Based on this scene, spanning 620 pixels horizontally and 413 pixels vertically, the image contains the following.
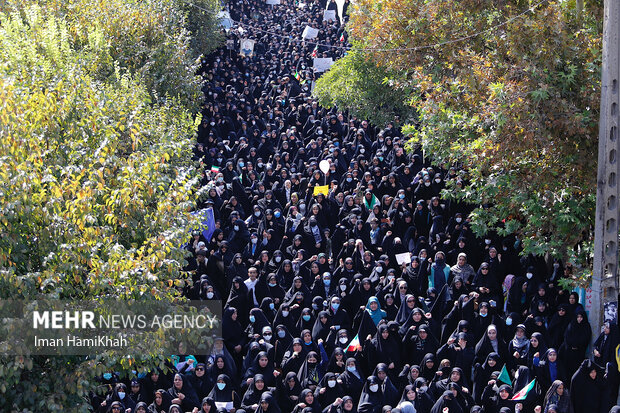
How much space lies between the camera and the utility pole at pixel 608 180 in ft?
40.9

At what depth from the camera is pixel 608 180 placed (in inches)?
508

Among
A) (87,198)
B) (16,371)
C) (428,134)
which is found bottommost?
(428,134)

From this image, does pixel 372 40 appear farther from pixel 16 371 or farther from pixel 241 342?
pixel 16 371

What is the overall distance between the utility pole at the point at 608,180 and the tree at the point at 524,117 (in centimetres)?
54

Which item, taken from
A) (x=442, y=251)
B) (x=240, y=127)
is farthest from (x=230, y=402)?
(x=240, y=127)

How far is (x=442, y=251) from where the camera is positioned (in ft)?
51.6

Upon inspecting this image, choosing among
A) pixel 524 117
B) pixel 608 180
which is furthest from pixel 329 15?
pixel 608 180

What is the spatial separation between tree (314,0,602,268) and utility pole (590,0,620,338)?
21.4 inches

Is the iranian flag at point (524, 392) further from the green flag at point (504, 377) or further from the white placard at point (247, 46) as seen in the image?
the white placard at point (247, 46)

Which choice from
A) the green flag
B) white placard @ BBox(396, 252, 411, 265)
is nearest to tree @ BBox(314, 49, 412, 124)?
white placard @ BBox(396, 252, 411, 265)

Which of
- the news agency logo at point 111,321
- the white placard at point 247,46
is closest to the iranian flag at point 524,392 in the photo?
the news agency logo at point 111,321

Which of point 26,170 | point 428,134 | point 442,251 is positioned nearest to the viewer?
point 26,170

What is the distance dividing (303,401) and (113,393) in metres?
2.12

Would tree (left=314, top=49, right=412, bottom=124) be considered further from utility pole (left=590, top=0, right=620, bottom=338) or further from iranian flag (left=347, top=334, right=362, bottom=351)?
iranian flag (left=347, top=334, right=362, bottom=351)
